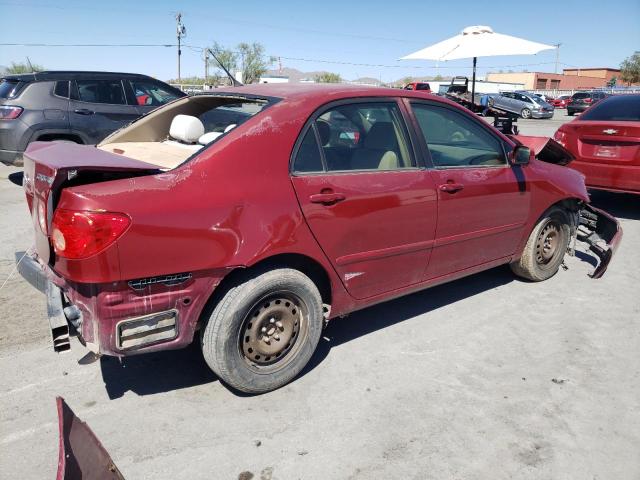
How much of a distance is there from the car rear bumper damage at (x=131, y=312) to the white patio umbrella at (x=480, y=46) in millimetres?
9590

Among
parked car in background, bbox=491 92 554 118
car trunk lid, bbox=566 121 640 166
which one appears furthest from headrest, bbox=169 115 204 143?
parked car in background, bbox=491 92 554 118

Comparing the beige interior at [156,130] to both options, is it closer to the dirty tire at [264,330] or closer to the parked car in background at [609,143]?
the dirty tire at [264,330]

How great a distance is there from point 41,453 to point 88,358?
46 cm

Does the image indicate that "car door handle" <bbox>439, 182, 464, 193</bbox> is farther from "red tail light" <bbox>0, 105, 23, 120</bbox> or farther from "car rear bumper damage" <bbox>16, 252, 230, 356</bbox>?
"red tail light" <bbox>0, 105, 23, 120</bbox>

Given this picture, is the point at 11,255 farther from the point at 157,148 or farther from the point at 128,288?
the point at 128,288

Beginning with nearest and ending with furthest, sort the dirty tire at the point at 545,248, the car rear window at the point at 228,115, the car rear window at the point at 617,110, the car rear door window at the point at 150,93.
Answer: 1. the car rear window at the point at 228,115
2. the dirty tire at the point at 545,248
3. the car rear window at the point at 617,110
4. the car rear door window at the point at 150,93

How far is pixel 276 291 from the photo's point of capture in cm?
285

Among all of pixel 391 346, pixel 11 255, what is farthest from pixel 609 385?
pixel 11 255

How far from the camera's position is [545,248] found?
472 centimetres

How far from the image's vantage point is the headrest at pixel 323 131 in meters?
3.07

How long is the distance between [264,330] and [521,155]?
2.46 meters

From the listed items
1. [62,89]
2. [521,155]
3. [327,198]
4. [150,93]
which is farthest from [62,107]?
[521,155]

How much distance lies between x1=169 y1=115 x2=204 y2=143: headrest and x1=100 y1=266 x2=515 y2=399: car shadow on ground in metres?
1.39

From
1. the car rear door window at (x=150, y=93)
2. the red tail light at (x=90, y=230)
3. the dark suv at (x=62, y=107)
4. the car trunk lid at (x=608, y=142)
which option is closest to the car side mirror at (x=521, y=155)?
the red tail light at (x=90, y=230)
